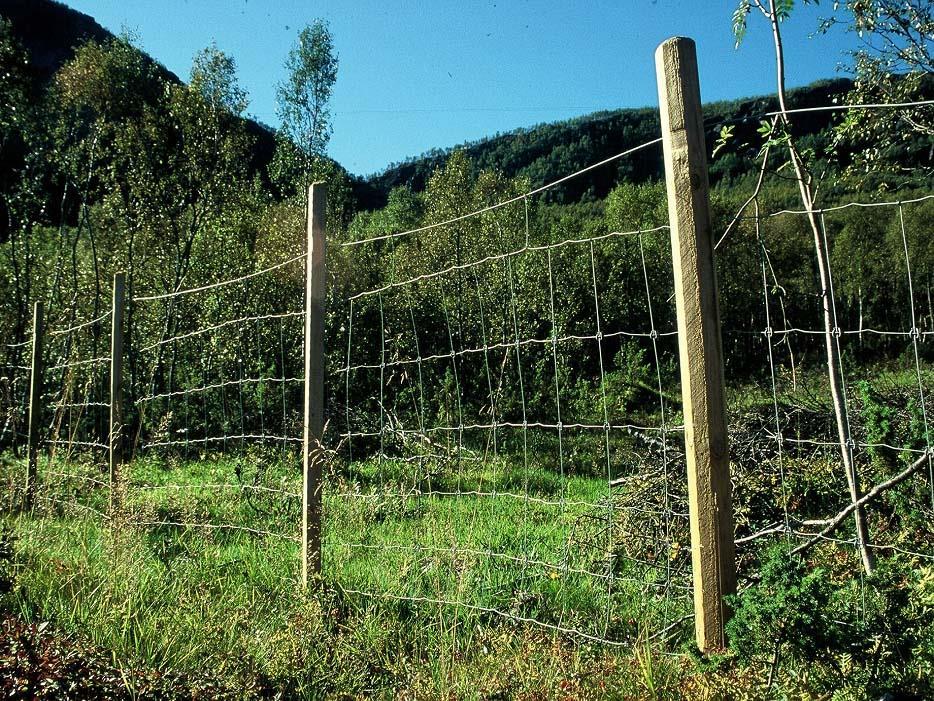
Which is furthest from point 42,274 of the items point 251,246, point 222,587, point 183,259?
point 222,587

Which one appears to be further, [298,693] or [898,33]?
[898,33]

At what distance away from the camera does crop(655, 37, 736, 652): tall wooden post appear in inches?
89.7

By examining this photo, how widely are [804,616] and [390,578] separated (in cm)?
231

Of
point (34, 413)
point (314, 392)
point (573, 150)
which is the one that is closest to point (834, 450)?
point (314, 392)

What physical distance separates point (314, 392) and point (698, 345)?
215 centimetres

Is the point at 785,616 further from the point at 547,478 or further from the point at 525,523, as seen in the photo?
the point at 547,478

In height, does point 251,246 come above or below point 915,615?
above

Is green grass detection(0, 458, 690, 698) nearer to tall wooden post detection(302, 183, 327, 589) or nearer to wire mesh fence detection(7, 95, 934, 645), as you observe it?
wire mesh fence detection(7, 95, 934, 645)

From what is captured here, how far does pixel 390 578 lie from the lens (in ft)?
12.6

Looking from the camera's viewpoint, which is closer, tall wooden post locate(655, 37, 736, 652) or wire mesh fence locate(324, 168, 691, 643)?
tall wooden post locate(655, 37, 736, 652)

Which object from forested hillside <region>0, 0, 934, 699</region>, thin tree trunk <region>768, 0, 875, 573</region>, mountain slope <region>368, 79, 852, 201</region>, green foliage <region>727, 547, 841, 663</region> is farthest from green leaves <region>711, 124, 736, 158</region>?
mountain slope <region>368, 79, 852, 201</region>

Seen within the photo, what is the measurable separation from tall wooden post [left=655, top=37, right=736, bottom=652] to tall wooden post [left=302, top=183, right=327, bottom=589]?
6.59 ft

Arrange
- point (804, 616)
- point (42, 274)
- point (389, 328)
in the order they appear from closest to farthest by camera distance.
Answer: point (804, 616), point (389, 328), point (42, 274)

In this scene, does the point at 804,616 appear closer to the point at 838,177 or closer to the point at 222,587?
the point at 222,587
